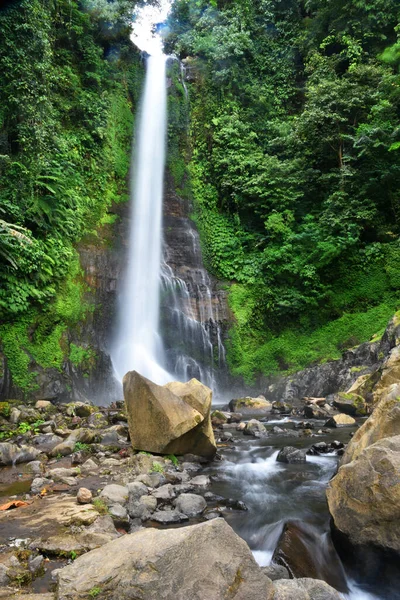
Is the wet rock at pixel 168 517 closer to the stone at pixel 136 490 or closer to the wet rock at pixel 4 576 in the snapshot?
the stone at pixel 136 490

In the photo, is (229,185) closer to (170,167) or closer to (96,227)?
(170,167)

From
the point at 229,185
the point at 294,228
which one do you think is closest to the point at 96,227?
the point at 229,185

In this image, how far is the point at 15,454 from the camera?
6.60m

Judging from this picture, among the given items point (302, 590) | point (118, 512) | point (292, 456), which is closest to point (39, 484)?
point (118, 512)

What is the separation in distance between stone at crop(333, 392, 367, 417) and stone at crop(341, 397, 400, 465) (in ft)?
19.0

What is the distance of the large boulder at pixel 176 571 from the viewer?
2449 millimetres

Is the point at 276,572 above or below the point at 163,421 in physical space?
below

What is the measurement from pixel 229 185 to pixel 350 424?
13431 mm

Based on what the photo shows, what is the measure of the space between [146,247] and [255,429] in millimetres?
10976

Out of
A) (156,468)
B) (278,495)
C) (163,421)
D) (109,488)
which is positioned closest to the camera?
(109,488)

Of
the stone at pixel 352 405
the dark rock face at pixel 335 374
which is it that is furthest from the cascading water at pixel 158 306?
the stone at pixel 352 405

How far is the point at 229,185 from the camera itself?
798 inches

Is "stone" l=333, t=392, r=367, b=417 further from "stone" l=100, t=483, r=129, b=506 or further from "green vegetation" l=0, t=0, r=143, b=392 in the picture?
"green vegetation" l=0, t=0, r=143, b=392

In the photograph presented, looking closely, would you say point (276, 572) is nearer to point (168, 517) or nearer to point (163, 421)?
point (168, 517)
